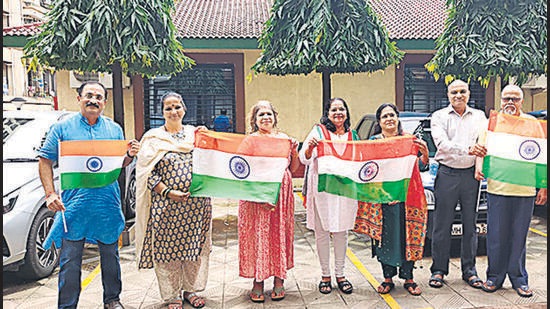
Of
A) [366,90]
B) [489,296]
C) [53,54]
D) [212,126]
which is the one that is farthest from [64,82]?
[489,296]

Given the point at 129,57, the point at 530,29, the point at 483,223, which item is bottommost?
the point at 483,223

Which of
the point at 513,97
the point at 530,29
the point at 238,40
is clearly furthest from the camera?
the point at 238,40

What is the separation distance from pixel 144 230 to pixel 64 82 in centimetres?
831

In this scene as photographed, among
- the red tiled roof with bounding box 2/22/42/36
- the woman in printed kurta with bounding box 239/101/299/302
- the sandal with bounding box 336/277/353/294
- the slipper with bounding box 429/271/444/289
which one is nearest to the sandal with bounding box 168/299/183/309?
the woman in printed kurta with bounding box 239/101/299/302

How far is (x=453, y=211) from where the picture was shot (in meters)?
4.46

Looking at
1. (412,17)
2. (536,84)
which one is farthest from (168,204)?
(536,84)

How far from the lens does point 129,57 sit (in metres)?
5.42

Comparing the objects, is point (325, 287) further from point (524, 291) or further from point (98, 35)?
point (98, 35)

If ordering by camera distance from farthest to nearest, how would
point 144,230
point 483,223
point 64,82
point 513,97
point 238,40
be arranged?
point 64,82 → point 238,40 → point 483,223 → point 513,97 → point 144,230

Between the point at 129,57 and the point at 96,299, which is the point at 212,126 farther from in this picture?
the point at 96,299

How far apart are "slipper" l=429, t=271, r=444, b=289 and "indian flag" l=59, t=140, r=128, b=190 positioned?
3.14 metres

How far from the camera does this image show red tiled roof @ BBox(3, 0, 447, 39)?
33.3 feet

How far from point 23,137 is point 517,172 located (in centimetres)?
536

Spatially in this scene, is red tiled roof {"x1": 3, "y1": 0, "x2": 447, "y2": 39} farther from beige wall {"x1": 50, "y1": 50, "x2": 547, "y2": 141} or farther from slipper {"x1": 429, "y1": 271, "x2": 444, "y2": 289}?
slipper {"x1": 429, "y1": 271, "x2": 444, "y2": 289}
